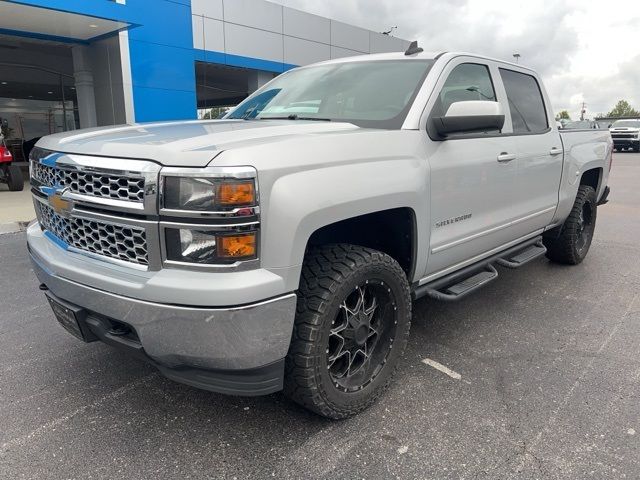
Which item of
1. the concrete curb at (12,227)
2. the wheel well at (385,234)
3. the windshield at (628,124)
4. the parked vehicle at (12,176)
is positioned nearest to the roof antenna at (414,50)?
the wheel well at (385,234)

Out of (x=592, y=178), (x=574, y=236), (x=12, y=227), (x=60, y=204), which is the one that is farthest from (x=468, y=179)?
(x=12, y=227)

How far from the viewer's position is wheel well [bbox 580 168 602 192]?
5398mm

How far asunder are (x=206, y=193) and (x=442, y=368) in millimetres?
1965

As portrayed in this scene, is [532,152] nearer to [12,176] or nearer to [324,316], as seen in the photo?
[324,316]

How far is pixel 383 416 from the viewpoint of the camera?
8.72ft

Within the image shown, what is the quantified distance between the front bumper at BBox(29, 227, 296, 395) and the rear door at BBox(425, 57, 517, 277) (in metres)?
1.24

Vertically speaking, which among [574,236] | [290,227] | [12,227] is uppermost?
[290,227]

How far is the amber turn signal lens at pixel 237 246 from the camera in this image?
77.4 inches

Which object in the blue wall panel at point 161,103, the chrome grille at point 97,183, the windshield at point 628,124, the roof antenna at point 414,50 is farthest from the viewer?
the windshield at point 628,124

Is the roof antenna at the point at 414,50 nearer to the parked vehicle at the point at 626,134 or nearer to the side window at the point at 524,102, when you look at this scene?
the side window at the point at 524,102

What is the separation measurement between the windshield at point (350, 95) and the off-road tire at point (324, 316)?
0.81 meters

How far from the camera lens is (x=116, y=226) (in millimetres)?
2148

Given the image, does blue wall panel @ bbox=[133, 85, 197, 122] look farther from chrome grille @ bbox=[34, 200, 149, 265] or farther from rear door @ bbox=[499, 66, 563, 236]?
chrome grille @ bbox=[34, 200, 149, 265]

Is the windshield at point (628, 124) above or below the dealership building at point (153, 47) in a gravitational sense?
below
